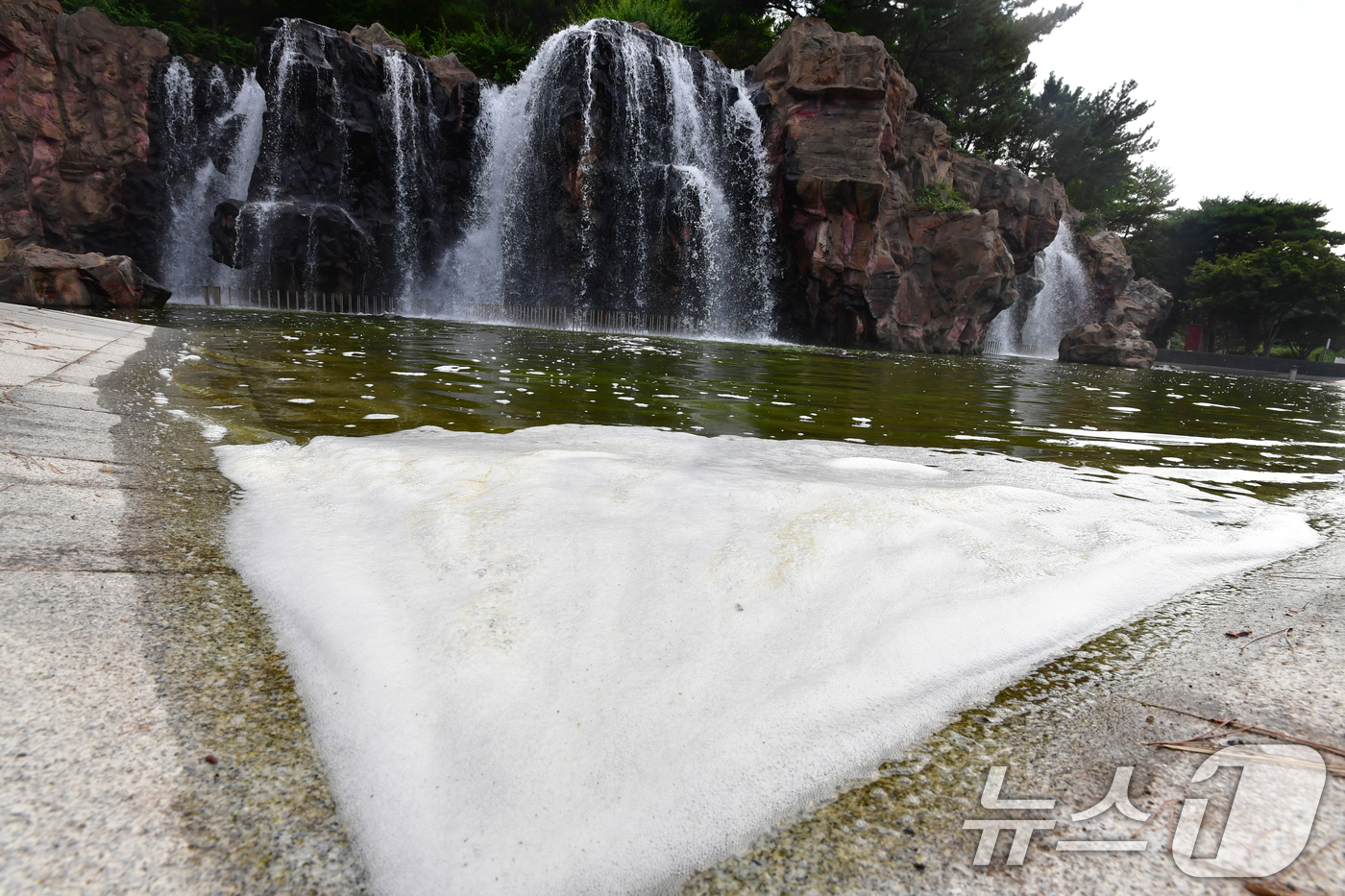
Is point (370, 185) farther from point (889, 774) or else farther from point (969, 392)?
point (889, 774)

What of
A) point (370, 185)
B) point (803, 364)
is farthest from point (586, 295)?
point (803, 364)

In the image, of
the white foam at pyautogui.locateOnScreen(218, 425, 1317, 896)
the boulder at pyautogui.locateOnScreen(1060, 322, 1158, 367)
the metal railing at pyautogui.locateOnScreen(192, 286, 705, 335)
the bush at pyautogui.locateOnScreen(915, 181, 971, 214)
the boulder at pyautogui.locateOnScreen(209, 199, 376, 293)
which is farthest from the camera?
the boulder at pyautogui.locateOnScreen(1060, 322, 1158, 367)

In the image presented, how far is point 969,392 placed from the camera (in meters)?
7.23

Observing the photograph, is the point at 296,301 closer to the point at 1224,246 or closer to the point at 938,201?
the point at 938,201

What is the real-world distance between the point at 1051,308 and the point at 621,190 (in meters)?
21.5

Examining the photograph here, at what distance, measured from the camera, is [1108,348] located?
20922 millimetres

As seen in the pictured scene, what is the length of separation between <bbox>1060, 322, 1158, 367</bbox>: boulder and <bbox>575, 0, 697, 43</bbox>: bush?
1693 cm

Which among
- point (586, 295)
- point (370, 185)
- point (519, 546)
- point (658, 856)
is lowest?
point (658, 856)

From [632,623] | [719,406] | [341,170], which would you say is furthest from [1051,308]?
[632,623]

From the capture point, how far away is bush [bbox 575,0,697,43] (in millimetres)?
22484

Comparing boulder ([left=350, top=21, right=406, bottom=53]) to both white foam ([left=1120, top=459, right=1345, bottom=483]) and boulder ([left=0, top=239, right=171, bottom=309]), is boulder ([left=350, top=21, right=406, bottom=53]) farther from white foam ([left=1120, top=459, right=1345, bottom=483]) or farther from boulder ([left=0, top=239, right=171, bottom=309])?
white foam ([left=1120, top=459, right=1345, bottom=483])

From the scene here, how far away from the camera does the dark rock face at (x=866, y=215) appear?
17.2m

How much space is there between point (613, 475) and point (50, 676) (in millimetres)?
1437

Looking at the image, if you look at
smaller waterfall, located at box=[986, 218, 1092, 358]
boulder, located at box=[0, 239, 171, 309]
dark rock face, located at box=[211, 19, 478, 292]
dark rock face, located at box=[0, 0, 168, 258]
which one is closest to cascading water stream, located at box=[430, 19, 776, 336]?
dark rock face, located at box=[211, 19, 478, 292]
